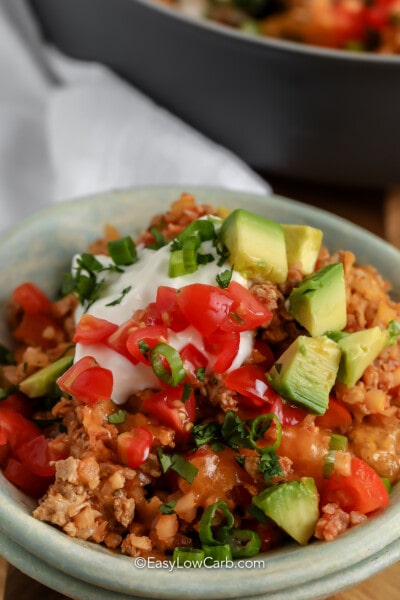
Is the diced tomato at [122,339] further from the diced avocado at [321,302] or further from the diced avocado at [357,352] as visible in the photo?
the diced avocado at [357,352]

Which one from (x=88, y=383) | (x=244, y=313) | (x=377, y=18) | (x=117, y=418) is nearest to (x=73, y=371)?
(x=88, y=383)

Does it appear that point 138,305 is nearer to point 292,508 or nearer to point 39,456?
point 39,456

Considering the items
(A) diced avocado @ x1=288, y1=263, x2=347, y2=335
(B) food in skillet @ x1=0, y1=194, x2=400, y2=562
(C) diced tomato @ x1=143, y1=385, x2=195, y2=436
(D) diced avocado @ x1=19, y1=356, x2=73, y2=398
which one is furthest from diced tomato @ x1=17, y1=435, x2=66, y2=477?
(A) diced avocado @ x1=288, y1=263, x2=347, y2=335

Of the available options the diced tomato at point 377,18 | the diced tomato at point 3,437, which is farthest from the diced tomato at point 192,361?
the diced tomato at point 377,18

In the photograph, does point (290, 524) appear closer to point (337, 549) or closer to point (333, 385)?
point (337, 549)

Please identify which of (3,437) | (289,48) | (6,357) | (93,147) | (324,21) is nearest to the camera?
(3,437)

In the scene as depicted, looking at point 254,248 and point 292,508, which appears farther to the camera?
point 254,248

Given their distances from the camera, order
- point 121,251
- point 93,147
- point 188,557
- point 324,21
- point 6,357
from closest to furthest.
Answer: point 188,557
point 121,251
point 6,357
point 93,147
point 324,21
